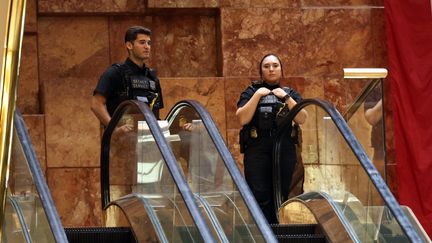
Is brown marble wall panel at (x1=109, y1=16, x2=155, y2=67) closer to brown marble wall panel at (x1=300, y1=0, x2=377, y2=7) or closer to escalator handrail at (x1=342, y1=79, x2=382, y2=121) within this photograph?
brown marble wall panel at (x1=300, y1=0, x2=377, y2=7)

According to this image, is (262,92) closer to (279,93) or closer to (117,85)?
(279,93)

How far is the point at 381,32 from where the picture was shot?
11961 mm

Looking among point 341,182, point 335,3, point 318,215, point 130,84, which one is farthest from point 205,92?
point 341,182

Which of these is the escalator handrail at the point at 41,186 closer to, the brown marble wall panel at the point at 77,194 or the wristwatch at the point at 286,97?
the wristwatch at the point at 286,97

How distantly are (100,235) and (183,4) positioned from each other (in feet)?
16.4

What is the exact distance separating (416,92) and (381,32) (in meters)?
0.80

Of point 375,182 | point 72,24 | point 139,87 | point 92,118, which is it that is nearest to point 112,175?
point 139,87

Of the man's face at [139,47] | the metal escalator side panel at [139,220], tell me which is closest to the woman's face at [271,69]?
the man's face at [139,47]

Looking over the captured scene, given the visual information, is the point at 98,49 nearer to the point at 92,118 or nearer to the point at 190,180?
the point at 92,118

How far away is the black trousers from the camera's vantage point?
845cm

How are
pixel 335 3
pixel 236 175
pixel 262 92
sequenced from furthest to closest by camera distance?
1. pixel 335 3
2. pixel 262 92
3. pixel 236 175

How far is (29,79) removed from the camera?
454 inches

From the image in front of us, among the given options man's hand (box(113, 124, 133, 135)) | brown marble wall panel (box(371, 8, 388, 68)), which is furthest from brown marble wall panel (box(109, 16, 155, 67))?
man's hand (box(113, 124, 133, 135))

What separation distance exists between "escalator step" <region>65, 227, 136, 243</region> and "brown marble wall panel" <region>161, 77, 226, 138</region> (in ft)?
13.9
